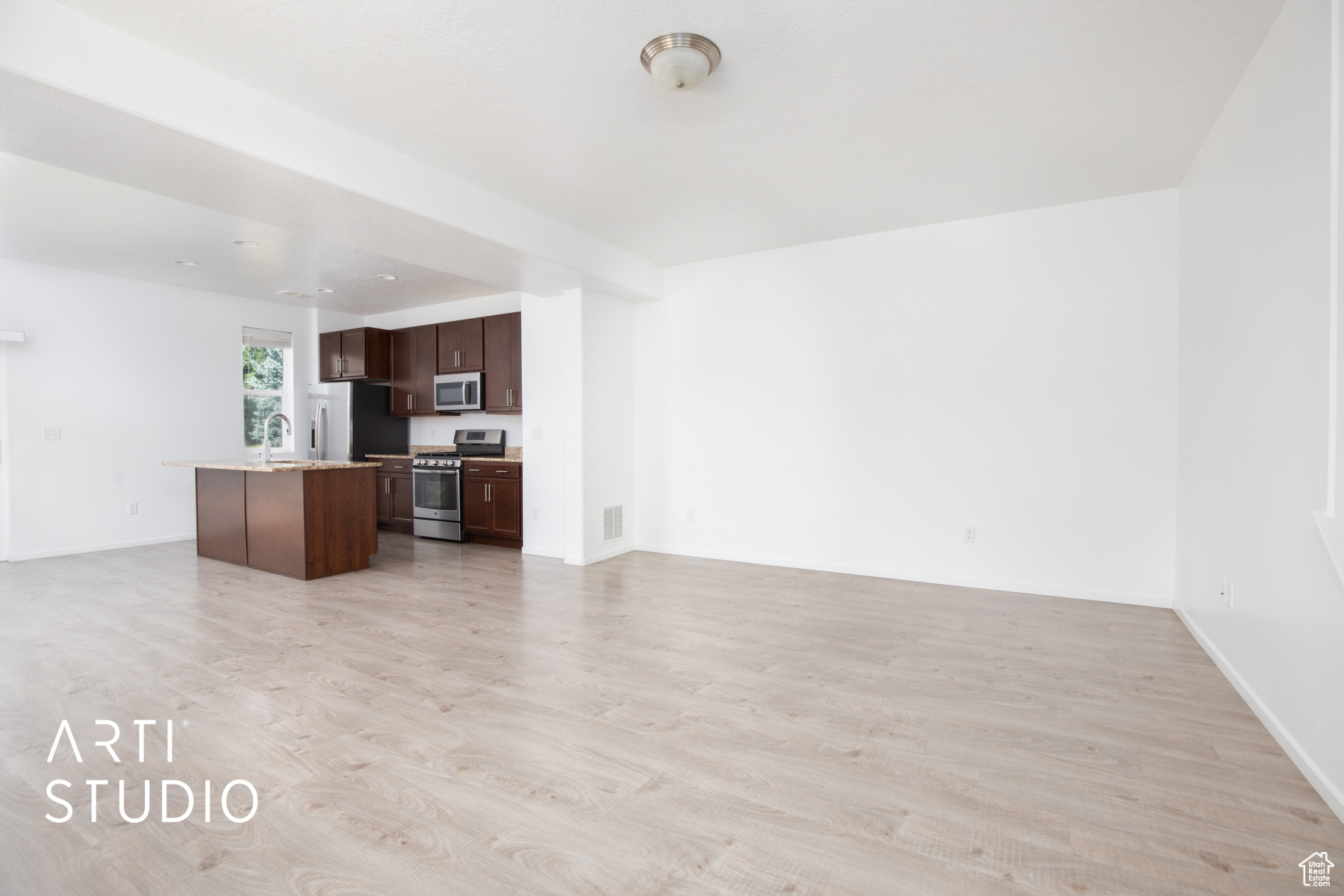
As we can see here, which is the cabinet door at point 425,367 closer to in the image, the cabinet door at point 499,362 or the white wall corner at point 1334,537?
the cabinet door at point 499,362

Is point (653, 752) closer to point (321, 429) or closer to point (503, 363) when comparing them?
point (503, 363)

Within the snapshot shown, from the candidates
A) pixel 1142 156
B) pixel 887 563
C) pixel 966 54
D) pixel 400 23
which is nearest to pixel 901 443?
pixel 887 563

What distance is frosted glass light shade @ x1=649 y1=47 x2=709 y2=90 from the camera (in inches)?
96.4

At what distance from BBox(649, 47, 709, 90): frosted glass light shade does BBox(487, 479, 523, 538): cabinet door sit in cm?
423

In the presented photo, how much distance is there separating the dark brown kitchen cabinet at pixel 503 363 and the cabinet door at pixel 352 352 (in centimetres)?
174

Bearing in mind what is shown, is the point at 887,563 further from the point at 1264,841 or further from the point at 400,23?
the point at 400,23

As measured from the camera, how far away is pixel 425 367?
287 inches

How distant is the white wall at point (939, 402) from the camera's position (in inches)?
161

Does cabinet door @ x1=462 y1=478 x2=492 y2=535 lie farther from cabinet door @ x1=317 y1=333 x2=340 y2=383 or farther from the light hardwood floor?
cabinet door @ x1=317 y1=333 x2=340 y2=383

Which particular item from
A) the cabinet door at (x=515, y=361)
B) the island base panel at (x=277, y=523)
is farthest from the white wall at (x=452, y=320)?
the island base panel at (x=277, y=523)

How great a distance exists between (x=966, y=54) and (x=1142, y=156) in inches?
67.3

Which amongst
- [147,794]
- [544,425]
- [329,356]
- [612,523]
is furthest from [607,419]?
[329,356]

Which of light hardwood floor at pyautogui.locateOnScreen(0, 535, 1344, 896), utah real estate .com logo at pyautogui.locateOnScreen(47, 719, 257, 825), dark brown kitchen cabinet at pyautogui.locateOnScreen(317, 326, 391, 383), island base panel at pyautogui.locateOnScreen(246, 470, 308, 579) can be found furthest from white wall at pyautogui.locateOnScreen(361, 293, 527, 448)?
utah real estate .com logo at pyautogui.locateOnScreen(47, 719, 257, 825)

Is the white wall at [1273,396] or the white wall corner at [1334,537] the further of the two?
the white wall at [1273,396]
